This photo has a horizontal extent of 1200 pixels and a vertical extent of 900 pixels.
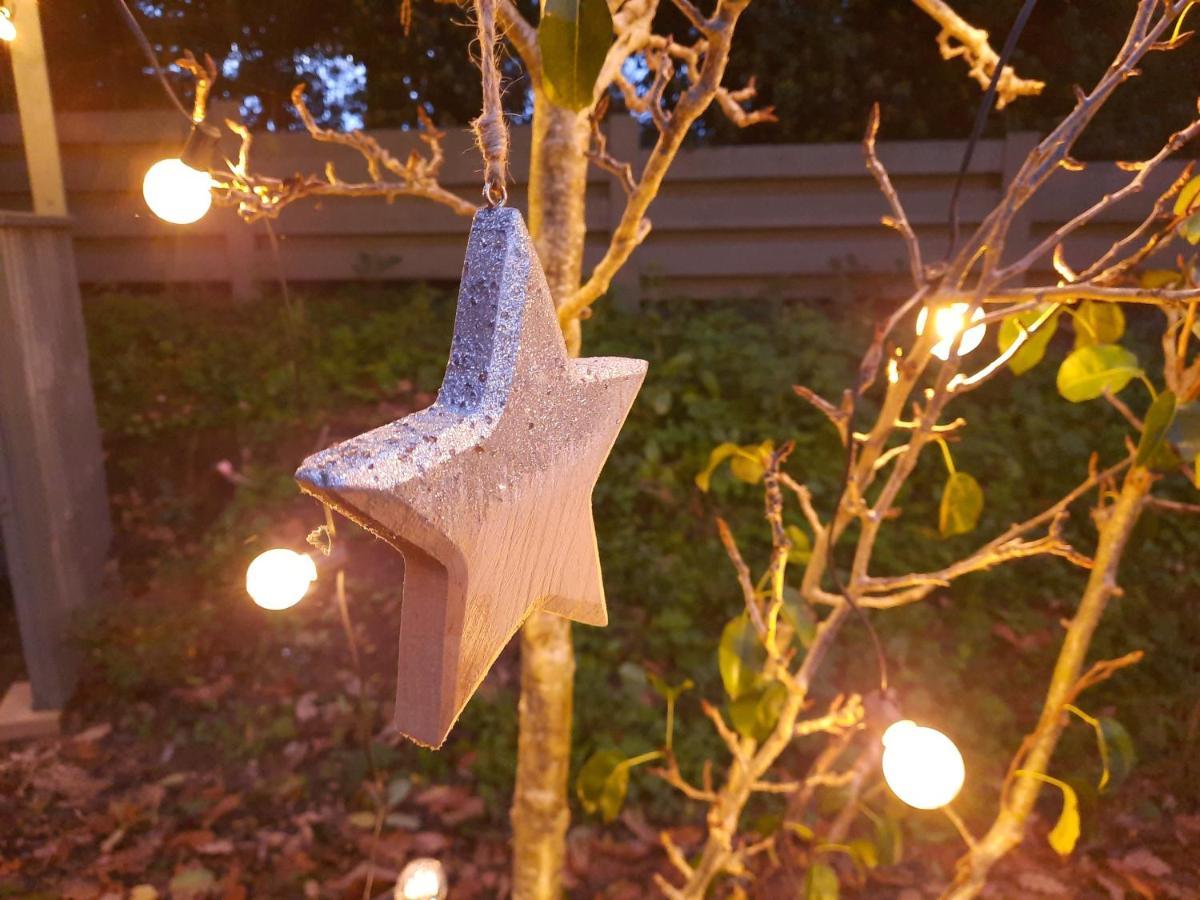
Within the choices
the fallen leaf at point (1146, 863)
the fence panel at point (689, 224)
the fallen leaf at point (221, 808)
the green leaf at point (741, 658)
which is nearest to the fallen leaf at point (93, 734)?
the fallen leaf at point (221, 808)

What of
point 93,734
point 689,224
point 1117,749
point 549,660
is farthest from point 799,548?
point 689,224

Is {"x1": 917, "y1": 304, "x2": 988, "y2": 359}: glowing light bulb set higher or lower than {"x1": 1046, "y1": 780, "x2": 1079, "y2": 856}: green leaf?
higher

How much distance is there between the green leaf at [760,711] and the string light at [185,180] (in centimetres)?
123

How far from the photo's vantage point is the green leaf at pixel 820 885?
160 cm

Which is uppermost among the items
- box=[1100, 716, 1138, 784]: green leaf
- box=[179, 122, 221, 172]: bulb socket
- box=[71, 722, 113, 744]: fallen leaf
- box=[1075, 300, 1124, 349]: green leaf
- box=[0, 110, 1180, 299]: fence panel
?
box=[0, 110, 1180, 299]: fence panel

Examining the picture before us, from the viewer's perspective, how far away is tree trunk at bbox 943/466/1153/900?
5.41 feet

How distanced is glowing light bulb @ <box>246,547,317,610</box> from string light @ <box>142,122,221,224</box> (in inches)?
21.8

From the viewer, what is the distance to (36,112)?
2.82 metres

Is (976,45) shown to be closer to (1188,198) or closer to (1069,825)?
(1188,198)

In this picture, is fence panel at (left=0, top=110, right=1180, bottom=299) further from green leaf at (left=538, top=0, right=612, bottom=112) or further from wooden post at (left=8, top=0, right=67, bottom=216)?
green leaf at (left=538, top=0, right=612, bottom=112)

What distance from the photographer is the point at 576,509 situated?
942 millimetres

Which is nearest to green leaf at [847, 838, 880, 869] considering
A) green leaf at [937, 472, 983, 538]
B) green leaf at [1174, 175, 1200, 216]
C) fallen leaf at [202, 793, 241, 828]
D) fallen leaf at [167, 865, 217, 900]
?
green leaf at [937, 472, 983, 538]

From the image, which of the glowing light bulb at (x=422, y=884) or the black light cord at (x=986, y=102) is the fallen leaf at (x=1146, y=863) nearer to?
the glowing light bulb at (x=422, y=884)

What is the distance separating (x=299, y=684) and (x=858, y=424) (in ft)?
8.72
